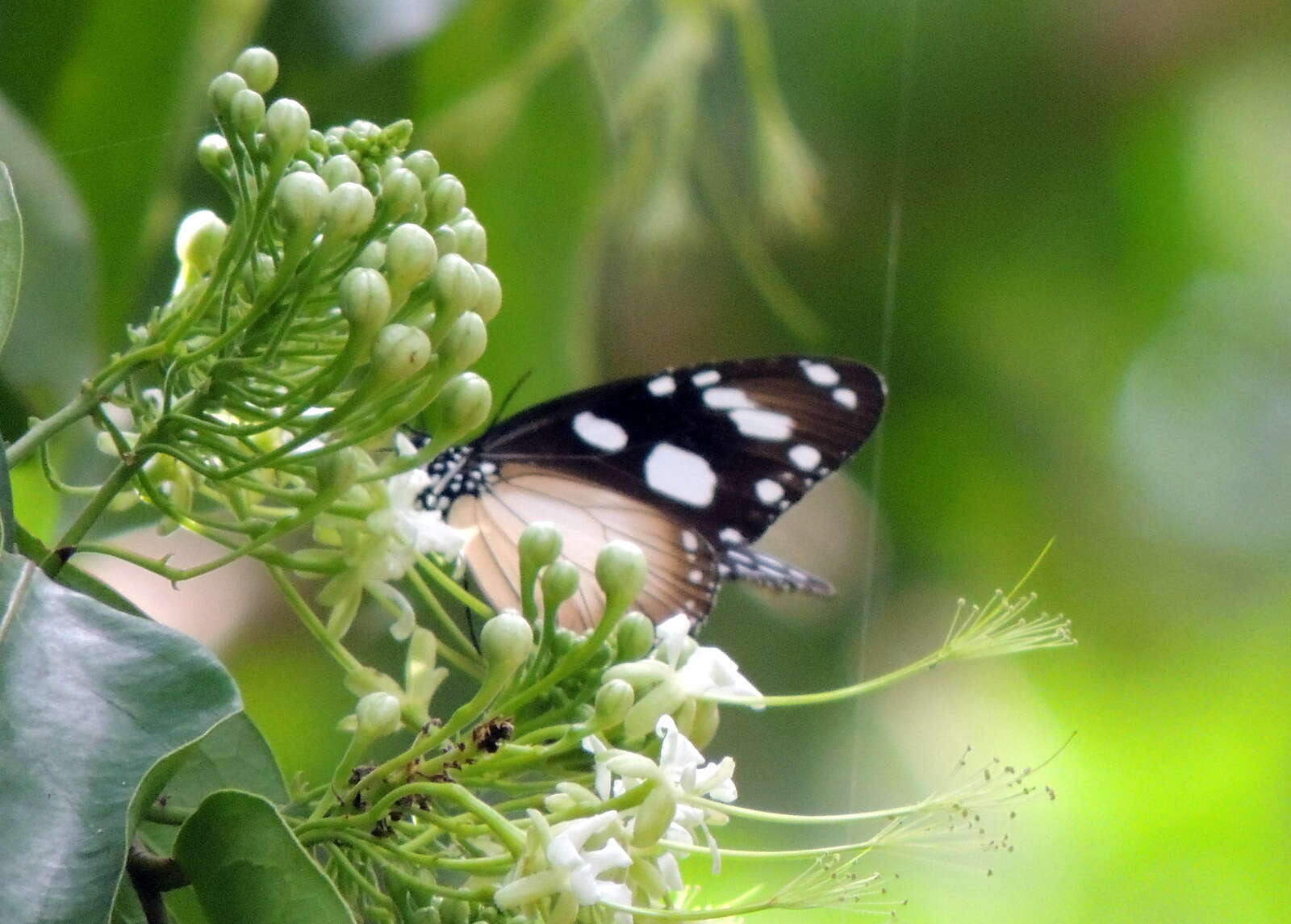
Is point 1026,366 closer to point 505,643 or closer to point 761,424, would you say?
point 761,424

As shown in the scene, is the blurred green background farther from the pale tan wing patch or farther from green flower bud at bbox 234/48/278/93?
green flower bud at bbox 234/48/278/93

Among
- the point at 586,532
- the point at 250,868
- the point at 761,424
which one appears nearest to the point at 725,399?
the point at 761,424

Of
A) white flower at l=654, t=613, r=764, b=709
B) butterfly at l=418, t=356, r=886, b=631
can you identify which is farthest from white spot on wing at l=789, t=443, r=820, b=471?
white flower at l=654, t=613, r=764, b=709

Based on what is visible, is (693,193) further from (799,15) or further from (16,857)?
(16,857)

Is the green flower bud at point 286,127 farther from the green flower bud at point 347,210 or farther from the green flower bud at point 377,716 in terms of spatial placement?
the green flower bud at point 377,716

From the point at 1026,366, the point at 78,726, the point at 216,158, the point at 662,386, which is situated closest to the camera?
the point at 78,726

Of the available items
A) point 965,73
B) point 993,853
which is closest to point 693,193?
point 965,73

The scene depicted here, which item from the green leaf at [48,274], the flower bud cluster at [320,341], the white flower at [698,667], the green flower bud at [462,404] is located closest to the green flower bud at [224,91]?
the flower bud cluster at [320,341]
